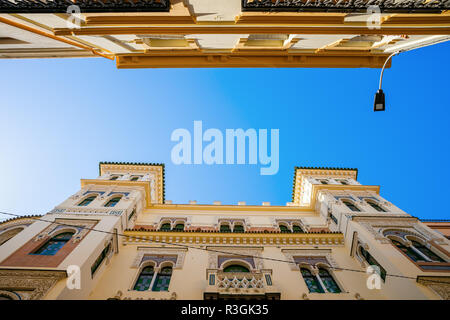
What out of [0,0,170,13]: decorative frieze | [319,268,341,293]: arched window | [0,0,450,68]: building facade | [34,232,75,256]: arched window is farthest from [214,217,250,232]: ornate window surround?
[0,0,170,13]: decorative frieze

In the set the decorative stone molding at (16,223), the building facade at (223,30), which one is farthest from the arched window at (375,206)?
the decorative stone molding at (16,223)

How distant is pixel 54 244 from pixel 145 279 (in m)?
Result: 5.50

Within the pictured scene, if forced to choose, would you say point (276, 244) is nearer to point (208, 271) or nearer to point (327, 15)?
point (208, 271)

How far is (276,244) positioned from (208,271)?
5912 millimetres

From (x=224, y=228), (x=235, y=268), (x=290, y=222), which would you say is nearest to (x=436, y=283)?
(x=290, y=222)

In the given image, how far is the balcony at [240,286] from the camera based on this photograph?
11.6 metres

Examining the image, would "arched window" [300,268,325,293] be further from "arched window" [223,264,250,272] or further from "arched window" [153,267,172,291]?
"arched window" [153,267,172,291]

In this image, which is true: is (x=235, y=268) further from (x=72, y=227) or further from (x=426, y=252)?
(x=426, y=252)

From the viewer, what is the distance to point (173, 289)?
12930 mm

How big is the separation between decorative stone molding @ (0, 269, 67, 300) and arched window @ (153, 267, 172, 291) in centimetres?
465

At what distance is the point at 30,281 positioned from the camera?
10.6 meters

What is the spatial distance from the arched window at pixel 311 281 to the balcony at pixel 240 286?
9.02ft
